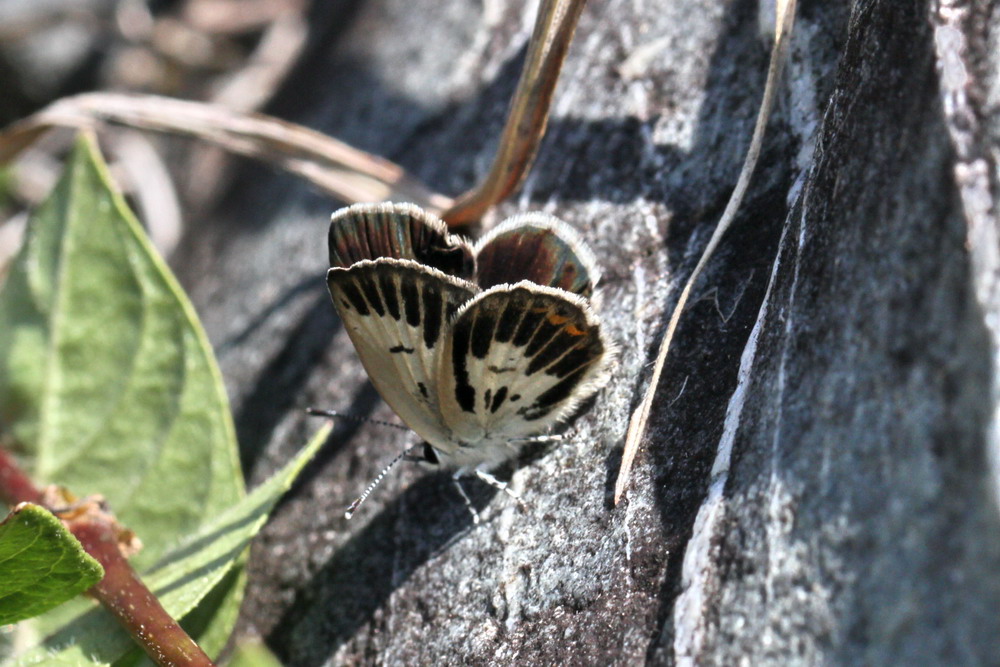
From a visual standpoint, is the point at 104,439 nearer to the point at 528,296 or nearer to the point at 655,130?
the point at 528,296

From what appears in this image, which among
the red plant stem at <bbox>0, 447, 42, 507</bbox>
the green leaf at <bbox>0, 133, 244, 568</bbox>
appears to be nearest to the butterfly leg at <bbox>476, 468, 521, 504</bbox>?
the green leaf at <bbox>0, 133, 244, 568</bbox>

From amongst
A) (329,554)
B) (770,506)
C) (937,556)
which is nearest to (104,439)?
(329,554)

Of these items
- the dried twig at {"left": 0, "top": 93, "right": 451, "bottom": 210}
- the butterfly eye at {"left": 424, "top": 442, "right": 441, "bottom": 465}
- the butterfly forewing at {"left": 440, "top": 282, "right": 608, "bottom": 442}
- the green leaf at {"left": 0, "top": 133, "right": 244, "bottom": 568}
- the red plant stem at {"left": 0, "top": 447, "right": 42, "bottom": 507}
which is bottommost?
the red plant stem at {"left": 0, "top": 447, "right": 42, "bottom": 507}

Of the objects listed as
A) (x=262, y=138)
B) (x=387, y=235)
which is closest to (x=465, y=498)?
(x=387, y=235)

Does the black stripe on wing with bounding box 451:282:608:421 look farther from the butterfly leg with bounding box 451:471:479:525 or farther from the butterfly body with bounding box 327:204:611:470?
the butterfly leg with bounding box 451:471:479:525

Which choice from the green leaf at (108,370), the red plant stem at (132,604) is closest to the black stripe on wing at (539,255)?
the green leaf at (108,370)

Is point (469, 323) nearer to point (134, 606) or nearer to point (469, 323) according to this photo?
point (469, 323)
